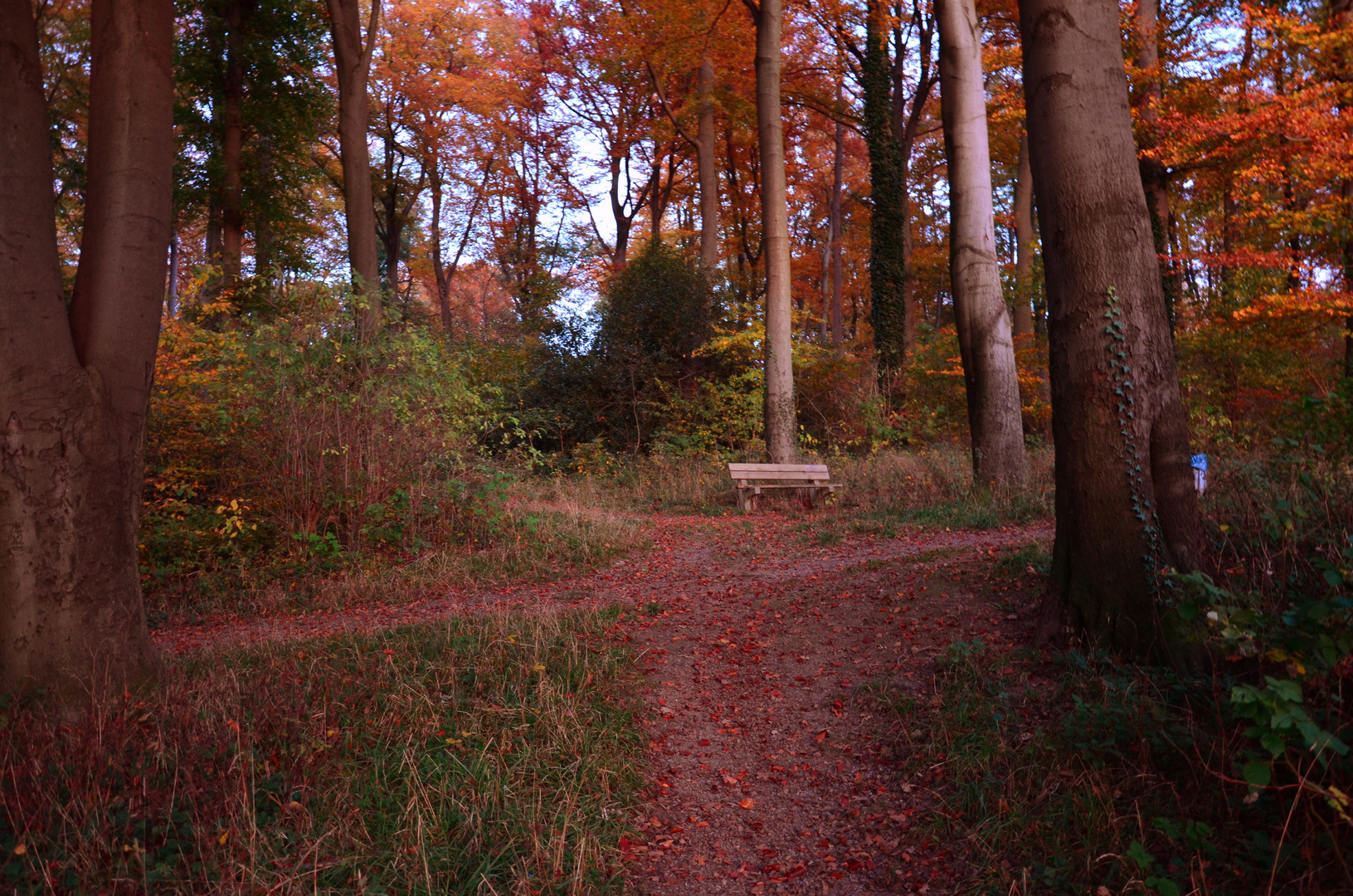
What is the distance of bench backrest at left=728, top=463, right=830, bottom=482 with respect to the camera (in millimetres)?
12438

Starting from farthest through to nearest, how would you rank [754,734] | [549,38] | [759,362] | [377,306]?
[549,38], [759,362], [377,306], [754,734]

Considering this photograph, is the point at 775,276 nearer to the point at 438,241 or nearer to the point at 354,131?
the point at 354,131

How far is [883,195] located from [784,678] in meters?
16.8

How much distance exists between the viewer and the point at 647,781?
163 inches

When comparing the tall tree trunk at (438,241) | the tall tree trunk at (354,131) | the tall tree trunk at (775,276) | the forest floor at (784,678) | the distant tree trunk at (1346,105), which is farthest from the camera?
the tall tree trunk at (438,241)

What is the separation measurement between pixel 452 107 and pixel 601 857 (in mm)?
27930

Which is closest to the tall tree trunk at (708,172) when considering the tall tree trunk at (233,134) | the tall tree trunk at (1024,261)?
the tall tree trunk at (1024,261)

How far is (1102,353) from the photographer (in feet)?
14.6

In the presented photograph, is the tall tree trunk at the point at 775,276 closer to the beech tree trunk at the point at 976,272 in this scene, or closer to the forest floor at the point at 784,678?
the beech tree trunk at the point at 976,272

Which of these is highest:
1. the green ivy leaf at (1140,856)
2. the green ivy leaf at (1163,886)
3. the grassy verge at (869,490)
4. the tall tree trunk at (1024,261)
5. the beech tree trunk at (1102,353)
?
the tall tree trunk at (1024,261)

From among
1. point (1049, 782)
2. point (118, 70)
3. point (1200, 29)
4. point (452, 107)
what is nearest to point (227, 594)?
point (118, 70)

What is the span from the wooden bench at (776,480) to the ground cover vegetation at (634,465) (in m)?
0.63

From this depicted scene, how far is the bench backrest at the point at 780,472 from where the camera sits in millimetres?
12438

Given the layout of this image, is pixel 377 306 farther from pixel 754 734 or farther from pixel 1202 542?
pixel 1202 542
